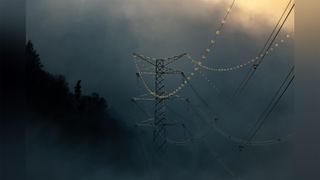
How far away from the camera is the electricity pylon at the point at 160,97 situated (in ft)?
10.4

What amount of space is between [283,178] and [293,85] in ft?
1.91

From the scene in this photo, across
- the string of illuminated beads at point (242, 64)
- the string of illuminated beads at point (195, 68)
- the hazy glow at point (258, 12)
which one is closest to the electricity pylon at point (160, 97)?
the string of illuminated beads at point (195, 68)

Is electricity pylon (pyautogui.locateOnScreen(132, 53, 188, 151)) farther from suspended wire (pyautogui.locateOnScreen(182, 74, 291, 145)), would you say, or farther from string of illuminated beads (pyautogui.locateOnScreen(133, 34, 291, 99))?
suspended wire (pyautogui.locateOnScreen(182, 74, 291, 145))

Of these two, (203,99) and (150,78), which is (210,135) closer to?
(203,99)

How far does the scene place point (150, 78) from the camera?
10.5ft

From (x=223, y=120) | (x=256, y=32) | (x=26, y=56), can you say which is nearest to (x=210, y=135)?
(x=223, y=120)

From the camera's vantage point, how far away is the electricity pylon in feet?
10.4

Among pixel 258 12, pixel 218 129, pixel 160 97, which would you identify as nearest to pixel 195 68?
pixel 160 97

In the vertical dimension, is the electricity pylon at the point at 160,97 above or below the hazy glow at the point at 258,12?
below

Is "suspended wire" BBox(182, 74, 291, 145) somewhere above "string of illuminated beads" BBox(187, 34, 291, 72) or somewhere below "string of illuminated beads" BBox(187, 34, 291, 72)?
below

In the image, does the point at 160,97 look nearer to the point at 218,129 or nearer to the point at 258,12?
the point at 218,129

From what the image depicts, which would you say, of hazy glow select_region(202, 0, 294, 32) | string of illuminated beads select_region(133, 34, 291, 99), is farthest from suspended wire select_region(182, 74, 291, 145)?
hazy glow select_region(202, 0, 294, 32)

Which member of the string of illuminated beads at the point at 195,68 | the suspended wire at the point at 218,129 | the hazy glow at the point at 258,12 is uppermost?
the hazy glow at the point at 258,12

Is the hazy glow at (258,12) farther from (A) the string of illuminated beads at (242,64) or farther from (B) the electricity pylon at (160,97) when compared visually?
(B) the electricity pylon at (160,97)
